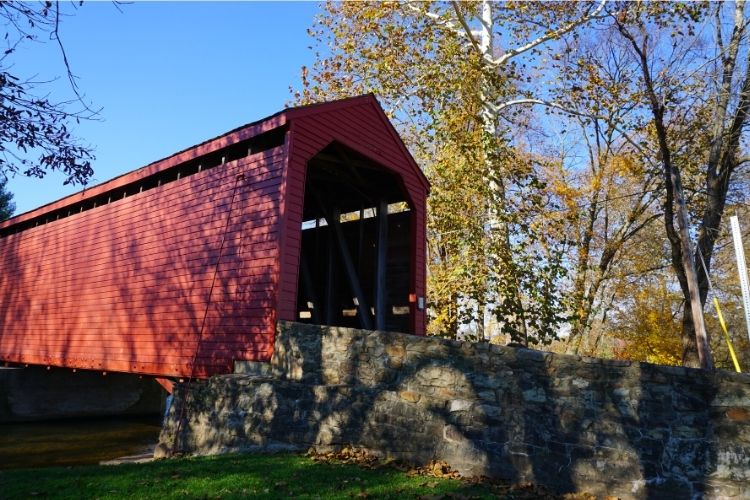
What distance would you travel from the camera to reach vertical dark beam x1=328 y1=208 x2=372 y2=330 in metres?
11.4

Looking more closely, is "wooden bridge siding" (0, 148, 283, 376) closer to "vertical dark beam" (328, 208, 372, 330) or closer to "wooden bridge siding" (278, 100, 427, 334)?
"wooden bridge siding" (278, 100, 427, 334)

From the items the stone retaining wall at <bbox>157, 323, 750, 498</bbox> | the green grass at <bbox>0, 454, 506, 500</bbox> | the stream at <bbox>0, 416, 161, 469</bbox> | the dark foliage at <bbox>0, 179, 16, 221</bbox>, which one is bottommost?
the stream at <bbox>0, 416, 161, 469</bbox>

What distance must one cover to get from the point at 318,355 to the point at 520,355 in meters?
3.05

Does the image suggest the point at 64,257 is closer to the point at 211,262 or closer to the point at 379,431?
the point at 211,262

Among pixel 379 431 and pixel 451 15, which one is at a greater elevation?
pixel 451 15

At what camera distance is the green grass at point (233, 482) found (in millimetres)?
4992

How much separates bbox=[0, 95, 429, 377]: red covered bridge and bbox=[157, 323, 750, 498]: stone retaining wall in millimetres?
1086

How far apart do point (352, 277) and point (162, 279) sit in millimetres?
4076

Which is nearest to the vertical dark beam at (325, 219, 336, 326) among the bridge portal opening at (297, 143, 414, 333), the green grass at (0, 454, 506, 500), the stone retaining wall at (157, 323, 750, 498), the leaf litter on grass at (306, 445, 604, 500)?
the bridge portal opening at (297, 143, 414, 333)

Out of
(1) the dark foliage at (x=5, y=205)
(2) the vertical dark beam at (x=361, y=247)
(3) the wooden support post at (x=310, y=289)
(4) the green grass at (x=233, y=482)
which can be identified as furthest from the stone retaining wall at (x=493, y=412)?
(1) the dark foliage at (x=5, y=205)

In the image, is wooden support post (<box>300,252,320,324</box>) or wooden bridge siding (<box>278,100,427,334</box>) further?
wooden support post (<box>300,252,320,324</box>)

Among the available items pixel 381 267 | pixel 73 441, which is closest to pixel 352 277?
pixel 381 267

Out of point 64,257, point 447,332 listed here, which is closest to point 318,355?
point 447,332

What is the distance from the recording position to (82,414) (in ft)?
55.2
